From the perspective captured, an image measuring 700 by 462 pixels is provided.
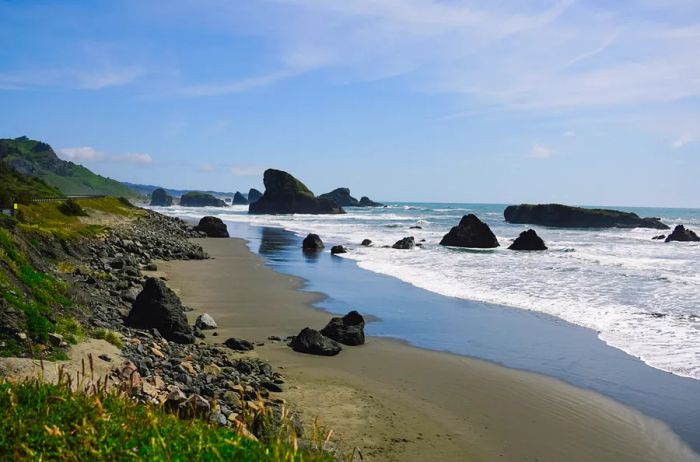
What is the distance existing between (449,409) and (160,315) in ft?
23.1

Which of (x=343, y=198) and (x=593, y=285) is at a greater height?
(x=343, y=198)

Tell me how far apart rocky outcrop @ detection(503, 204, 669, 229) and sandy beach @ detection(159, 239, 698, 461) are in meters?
84.6

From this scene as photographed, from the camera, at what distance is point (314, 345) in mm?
13500

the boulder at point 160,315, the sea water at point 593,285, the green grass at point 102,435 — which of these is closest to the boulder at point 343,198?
the sea water at point 593,285

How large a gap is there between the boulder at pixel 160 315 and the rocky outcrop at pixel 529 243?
37.1 m

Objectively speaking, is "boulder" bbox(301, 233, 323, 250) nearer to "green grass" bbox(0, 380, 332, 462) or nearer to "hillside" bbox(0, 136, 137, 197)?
"green grass" bbox(0, 380, 332, 462)

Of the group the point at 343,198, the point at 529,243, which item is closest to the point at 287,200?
the point at 343,198

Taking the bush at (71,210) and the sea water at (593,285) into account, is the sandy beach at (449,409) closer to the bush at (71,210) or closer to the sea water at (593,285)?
the sea water at (593,285)

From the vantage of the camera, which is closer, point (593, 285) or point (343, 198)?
point (593, 285)

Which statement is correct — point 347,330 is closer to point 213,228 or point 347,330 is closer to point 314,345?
point 314,345

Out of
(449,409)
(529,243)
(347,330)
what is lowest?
(449,409)

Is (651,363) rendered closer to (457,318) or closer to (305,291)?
(457,318)

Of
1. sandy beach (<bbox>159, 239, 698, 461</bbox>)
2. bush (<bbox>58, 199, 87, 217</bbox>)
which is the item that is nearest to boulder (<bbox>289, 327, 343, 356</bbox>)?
sandy beach (<bbox>159, 239, 698, 461</bbox>)

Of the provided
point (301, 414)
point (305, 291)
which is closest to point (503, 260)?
point (305, 291)
